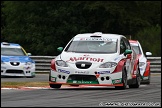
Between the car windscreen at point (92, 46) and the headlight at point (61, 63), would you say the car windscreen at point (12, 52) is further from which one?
the headlight at point (61, 63)

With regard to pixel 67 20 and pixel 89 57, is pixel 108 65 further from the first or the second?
pixel 67 20

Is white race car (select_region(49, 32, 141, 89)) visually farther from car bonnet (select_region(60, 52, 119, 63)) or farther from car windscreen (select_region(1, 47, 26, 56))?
car windscreen (select_region(1, 47, 26, 56))

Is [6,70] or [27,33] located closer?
[6,70]

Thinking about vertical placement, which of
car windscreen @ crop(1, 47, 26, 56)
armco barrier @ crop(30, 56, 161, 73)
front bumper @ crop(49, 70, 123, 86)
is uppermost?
front bumper @ crop(49, 70, 123, 86)

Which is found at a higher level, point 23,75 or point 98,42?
point 98,42

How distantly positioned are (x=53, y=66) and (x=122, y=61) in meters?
1.86

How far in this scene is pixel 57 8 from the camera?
2194 inches

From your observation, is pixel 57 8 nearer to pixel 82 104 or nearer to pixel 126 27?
pixel 126 27

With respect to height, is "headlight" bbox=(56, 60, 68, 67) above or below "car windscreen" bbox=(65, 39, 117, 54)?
below

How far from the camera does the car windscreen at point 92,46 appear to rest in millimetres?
18223

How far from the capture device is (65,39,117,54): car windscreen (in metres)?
18.2

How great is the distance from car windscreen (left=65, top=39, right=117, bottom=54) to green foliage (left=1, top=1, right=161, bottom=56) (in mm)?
32523

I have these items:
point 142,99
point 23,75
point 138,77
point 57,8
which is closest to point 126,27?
point 57,8

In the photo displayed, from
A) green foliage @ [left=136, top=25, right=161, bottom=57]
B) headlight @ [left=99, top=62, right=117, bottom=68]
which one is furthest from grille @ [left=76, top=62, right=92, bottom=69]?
green foliage @ [left=136, top=25, right=161, bottom=57]
